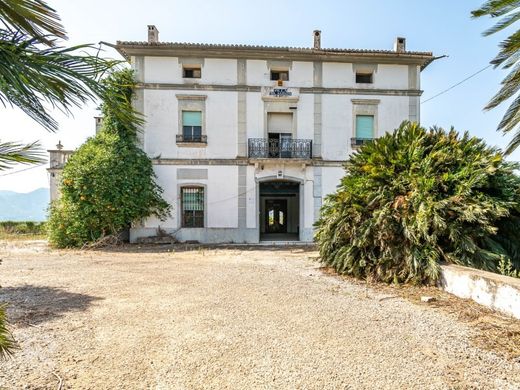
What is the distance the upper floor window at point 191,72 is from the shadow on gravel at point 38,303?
1132 centimetres

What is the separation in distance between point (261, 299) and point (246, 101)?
11.1 m

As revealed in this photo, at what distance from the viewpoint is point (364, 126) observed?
1466 centimetres

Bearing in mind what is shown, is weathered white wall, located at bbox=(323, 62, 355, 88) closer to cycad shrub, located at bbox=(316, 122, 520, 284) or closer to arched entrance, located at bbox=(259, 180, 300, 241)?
arched entrance, located at bbox=(259, 180, 300, 241)

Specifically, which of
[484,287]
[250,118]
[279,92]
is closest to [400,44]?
[279,92]

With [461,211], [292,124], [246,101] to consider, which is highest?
[246,101]

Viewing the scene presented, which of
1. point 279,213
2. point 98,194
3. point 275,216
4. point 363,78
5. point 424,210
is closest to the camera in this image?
point 424,210

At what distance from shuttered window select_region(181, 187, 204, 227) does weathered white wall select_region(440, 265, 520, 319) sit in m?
10.8

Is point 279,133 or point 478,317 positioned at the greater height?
point 279,133

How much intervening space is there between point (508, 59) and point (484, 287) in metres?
5.48

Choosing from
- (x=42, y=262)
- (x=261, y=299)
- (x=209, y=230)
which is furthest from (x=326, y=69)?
(x=42, y=262)

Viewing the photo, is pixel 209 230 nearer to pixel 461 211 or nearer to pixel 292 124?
pixel 292 124

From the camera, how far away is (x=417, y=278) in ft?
17.4

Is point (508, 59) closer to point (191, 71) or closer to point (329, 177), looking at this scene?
point (329, 177)

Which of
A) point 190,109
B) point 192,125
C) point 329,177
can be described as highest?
point 190,109
